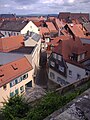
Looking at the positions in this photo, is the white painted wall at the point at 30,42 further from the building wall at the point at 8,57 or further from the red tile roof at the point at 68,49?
the red tile roof at the point at 68,49

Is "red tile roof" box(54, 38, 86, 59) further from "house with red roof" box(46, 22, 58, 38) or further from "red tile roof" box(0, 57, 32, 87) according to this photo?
"house with red roof" box(46, 22, 58, 38)

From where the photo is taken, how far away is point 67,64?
31203mm

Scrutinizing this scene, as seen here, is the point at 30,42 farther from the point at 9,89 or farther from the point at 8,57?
the point at 9,89

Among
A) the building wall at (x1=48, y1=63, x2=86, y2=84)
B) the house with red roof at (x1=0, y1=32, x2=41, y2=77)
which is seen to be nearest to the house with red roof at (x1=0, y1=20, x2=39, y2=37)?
the house with red roof at (x1=0, y1=32, x2=41, y2=77)

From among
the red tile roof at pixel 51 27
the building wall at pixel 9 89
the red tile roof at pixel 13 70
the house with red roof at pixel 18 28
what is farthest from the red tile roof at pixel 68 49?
the red tile roof at pixel 51 27

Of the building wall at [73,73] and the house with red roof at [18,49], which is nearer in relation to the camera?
the building wall at [73,73]

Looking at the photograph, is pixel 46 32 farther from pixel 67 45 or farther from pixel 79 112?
pixel 79 112

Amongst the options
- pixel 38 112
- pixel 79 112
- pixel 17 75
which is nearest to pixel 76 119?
pixel 79 112

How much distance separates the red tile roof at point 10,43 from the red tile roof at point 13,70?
10.4 meters

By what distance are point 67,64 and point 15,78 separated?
7500mm

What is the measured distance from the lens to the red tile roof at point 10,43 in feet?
148

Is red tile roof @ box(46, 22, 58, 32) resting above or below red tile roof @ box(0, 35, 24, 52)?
above

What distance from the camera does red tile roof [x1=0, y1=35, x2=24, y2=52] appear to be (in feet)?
148

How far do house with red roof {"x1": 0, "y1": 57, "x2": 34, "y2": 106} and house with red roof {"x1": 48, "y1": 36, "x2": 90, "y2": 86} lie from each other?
3.64 metres
